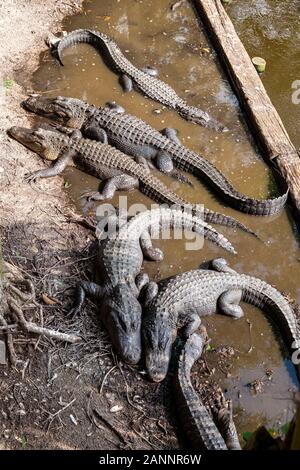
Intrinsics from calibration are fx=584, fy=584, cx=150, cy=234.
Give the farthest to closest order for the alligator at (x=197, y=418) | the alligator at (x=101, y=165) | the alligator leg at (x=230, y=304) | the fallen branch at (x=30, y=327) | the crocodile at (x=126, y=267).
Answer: the alligator at (x=101, y=165) → the alligator leg at (x=230, y=304) → the crocodile at (x=126, y=267) → the fallen branch at (x=30, y=327) → the alligator at (x=197, y=418)

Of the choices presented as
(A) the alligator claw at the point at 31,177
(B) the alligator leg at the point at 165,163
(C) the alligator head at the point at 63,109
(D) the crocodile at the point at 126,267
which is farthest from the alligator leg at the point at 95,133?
(D) the crocodile at the point at 126,267

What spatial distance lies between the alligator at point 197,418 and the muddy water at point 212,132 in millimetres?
189

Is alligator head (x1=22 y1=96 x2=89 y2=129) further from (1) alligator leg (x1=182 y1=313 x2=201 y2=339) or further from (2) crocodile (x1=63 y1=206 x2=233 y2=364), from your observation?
(1) alligator leg (x1=182 y1=313 x2=201 y2=339)

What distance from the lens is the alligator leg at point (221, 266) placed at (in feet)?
18.9

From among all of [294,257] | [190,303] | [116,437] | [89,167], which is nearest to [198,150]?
[89,167]

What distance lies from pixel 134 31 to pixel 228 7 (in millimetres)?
1785

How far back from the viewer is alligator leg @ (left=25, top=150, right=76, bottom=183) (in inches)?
255

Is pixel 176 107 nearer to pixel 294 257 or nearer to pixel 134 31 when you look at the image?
pixel 134 31

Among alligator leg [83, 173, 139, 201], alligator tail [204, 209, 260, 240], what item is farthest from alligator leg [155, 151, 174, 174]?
alligator tail [204, 209, 260, 240]

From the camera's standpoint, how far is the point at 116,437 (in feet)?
14.5

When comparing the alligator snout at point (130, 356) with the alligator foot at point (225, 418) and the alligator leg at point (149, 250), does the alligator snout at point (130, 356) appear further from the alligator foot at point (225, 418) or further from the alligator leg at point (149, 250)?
the alligator leg at point (149, 250)

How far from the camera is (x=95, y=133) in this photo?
23.6ft

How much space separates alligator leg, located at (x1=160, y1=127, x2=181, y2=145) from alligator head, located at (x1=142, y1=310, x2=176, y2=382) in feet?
9.02
